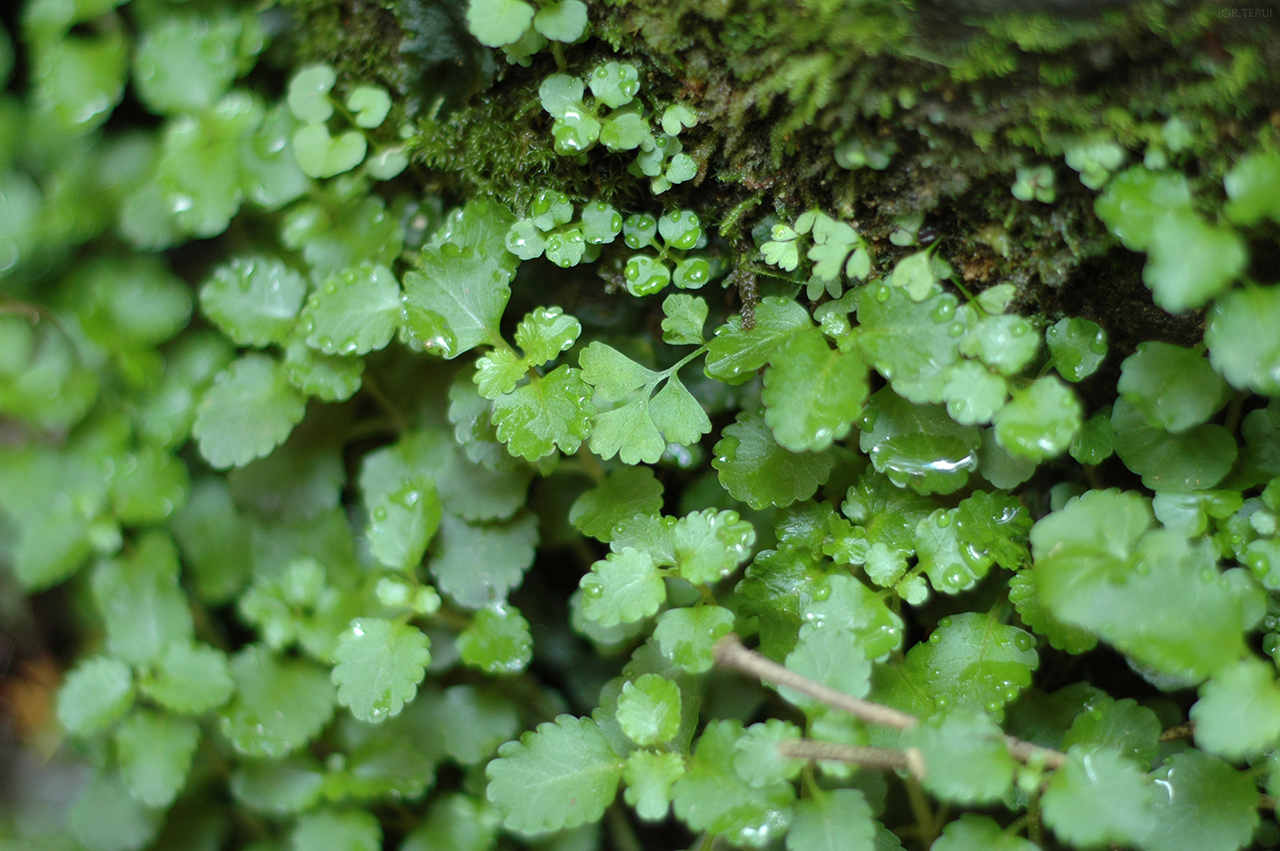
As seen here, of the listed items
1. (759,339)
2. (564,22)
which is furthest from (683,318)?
(564,22)

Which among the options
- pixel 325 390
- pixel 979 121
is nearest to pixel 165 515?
pixel 325 390

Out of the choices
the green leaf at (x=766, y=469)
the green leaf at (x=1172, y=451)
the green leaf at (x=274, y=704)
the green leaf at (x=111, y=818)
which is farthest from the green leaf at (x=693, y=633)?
the green leaf at (x=111, y=818)

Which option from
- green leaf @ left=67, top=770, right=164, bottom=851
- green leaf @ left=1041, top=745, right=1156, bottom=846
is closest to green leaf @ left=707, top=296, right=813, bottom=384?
green leaf @ left=1041, top=745, right=1156, bottom=846

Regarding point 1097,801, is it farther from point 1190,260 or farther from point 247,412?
point 247,412

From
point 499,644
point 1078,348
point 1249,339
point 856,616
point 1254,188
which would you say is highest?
point 1254,188

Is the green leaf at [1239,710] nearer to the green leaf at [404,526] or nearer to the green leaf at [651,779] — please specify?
the green leaf at [651,779]

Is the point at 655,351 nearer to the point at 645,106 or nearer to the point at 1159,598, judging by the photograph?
the point at 645,106
